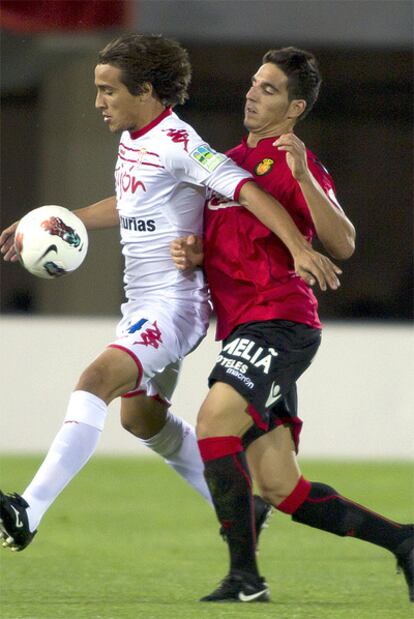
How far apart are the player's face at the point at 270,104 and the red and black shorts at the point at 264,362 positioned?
2.44 feet

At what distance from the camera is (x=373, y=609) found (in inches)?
199

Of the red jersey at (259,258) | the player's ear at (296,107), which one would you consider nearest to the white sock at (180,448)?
the red jersey at (259,258)

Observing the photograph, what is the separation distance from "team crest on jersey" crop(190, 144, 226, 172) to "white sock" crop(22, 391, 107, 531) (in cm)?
89

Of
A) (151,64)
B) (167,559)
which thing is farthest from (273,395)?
(167,559)

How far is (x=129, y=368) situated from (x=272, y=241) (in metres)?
0.67

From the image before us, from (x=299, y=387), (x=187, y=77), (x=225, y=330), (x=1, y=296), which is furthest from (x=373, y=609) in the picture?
(x=1, y=296)

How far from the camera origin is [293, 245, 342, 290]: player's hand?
4910 millimetres

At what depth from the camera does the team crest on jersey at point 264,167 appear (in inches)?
209

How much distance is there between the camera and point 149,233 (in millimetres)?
5484

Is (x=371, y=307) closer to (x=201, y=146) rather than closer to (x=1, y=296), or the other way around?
(x=1, y=296)

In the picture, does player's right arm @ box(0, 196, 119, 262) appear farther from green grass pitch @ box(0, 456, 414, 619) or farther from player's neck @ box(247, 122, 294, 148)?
green grass pitch @ box(0, 456, 414, 619)

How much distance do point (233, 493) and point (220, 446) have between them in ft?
0.56

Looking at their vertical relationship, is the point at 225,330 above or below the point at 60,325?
above

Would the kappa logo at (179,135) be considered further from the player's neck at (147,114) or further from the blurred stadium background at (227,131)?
the blurred stadium background at (227,131)
